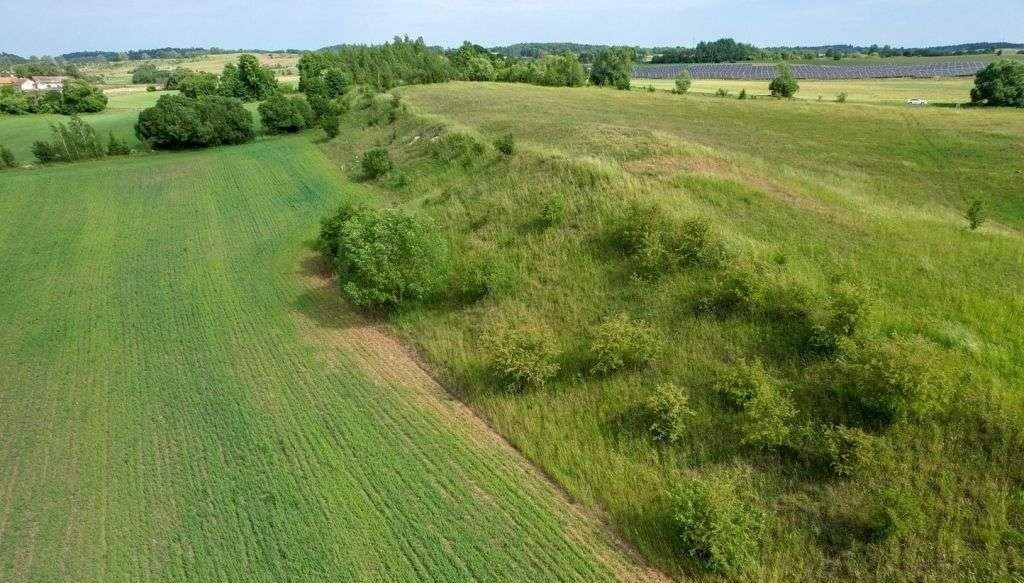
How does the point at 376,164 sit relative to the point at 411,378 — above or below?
above

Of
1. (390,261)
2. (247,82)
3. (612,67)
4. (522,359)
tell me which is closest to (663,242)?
(522,359)

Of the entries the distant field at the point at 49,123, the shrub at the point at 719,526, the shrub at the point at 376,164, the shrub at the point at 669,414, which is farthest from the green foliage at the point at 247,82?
the shrub at the point at 719,526

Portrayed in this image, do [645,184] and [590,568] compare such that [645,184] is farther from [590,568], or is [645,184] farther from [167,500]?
[167,500]

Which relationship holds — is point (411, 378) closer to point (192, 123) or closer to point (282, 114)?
point (192, 123)

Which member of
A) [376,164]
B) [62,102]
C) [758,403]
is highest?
[62,102]

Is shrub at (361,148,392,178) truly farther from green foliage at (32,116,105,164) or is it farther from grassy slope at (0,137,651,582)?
green foliage at (32,116,105,164)

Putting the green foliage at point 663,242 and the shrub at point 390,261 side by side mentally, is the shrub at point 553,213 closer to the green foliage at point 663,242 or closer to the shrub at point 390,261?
the green foliage at point 663,242
